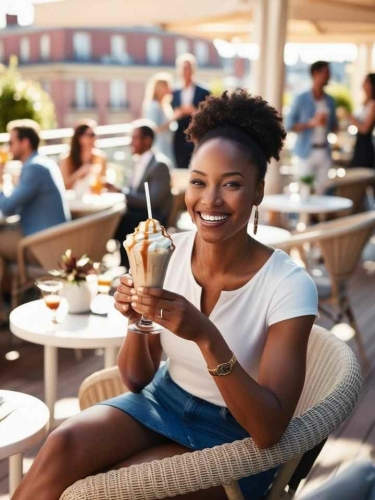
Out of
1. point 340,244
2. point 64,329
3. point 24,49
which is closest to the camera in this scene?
point 64,329

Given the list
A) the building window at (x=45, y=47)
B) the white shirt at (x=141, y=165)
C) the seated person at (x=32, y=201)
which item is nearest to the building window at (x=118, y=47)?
the building window at (x=45, y=47)

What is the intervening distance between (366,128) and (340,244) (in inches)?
159

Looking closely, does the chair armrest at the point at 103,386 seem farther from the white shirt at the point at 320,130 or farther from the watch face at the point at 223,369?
the white shirt at the point at 320,130

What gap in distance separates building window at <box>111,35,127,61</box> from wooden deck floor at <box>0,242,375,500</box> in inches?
2180

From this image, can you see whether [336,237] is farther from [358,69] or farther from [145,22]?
[358,69]

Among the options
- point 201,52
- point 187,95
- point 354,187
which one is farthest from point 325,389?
point 201,52

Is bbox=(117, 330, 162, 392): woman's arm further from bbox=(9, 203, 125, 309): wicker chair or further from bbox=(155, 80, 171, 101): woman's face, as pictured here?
bbox=(155, 80, 171, 101): woman's face

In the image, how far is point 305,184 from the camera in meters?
5.68

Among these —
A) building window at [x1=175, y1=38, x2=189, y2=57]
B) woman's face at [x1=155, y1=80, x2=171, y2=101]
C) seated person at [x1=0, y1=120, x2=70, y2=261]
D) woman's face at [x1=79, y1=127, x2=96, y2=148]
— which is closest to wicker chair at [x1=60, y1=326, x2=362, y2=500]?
seated person at [x1=0, y1=120, x2=70, y2=261]

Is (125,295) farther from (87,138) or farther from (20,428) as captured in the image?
(87,138)

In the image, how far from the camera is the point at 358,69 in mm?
13828

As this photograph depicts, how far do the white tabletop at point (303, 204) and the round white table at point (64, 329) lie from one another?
2.74m

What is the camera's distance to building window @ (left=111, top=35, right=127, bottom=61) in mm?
57875

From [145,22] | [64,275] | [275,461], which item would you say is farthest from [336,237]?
[145,22]
